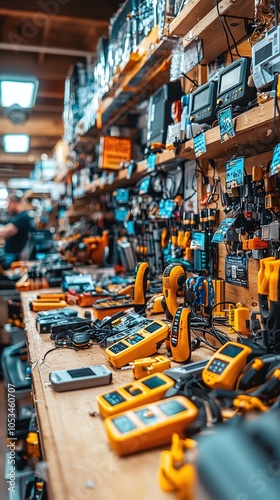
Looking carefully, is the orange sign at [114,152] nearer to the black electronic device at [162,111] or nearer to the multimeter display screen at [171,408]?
the black electronic device at [162,111]

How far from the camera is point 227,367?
44.3 inches

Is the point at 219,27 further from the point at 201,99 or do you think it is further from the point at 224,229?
the point at 224,229

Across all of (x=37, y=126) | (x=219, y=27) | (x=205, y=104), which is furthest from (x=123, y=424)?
(x=37, y=126)

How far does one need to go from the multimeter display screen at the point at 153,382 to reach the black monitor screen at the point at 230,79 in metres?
1.02

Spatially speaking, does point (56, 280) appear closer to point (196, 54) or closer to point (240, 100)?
point (196, 54)

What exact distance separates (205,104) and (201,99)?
0.07 meters

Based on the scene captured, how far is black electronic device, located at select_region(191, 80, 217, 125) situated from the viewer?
1.67 meters

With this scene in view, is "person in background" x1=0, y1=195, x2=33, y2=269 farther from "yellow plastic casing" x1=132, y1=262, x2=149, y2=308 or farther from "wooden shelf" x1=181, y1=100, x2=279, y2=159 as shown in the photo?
"wooden shelf" x1=181, y1=100, x2=279, y2=159

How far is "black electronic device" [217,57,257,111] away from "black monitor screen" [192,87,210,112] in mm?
105

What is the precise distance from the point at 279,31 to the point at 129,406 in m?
1.10

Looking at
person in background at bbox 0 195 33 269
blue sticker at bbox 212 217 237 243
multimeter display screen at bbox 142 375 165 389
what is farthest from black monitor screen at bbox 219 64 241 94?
person in background at bbox 0 195 33 269

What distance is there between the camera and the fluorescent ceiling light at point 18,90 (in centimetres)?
474

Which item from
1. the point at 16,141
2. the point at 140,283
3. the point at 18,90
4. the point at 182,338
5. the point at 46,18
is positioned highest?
the point at 46,18

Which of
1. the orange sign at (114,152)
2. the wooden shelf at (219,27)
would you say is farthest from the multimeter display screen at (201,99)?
the orange sign at (114,152)
